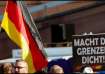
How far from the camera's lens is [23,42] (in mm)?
8125

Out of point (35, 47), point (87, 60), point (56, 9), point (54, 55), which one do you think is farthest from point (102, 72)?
point (56, 9)

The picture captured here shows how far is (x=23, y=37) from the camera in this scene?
8227 mm

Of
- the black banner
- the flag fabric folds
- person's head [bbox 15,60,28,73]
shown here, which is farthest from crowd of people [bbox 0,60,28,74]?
the black banner

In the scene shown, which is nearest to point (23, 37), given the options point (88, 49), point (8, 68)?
point (88, 49)

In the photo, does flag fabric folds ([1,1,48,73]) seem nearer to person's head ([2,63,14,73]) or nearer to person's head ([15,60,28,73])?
person's head ([2,63,14,73])

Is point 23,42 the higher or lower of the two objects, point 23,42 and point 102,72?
the higher

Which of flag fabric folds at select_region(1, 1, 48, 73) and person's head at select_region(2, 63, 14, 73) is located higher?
flag fabric folds at select_region(1, 1, 48, 73)

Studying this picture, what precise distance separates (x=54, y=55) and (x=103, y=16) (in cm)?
1306

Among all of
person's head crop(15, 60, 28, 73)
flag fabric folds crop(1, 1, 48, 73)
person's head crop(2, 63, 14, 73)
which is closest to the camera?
person's head crop(15, 60, 28, 73)

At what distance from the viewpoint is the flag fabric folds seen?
8.12m

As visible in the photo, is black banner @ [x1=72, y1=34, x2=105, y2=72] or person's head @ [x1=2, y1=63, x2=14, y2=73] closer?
person's head @ [x1=2, y1=63, x2=14, y2=73]

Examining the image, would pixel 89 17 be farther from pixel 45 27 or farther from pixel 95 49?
pixel 95 49

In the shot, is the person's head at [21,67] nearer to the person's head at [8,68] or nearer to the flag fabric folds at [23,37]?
the person's head at [8,68]

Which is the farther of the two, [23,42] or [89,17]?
[89,17]
